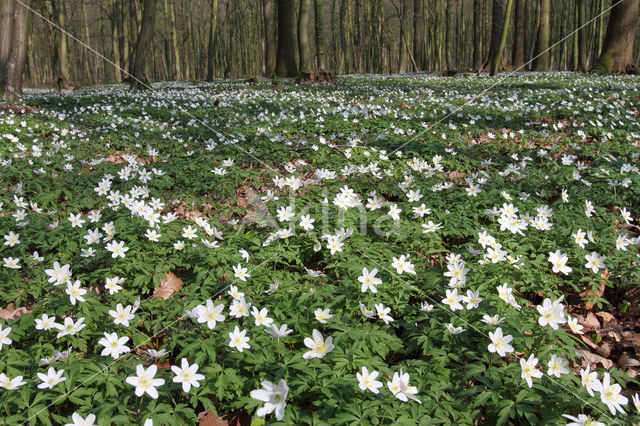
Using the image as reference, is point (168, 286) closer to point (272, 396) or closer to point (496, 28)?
point (272, 396)

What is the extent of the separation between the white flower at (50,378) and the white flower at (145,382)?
0.38m

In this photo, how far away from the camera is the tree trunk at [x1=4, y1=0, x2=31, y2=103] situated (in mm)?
10602

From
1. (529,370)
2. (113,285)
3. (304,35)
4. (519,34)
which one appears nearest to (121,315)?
(113,285)

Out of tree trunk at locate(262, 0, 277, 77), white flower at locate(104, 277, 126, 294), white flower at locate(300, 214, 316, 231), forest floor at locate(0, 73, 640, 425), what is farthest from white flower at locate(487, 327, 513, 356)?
tree trunk at locate(262, 0, 277, 77)

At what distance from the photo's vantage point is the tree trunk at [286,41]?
664 inches

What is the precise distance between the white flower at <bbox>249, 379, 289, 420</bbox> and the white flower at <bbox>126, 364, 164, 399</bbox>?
49 cm

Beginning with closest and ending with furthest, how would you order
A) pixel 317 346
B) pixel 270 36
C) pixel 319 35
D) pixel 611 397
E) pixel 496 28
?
1. pixel 611 397
2. pixel 317 346
3. pixel 319 35
4. pixel 496 28
5. pixel 270 36

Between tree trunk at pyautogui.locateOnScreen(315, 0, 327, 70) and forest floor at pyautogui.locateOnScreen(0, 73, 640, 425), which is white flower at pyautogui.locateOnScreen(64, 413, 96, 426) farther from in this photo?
tree trunk at pyautogui.locateOnScreen(315, 0, 327, 70)

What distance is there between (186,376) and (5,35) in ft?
41.4

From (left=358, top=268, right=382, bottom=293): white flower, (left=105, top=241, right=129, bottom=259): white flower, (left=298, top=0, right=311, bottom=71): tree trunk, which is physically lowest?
(left=358, top=268, right=382, bottom=293): white flower

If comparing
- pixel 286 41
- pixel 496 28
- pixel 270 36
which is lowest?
pixel 286 41

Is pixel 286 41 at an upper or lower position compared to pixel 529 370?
upper

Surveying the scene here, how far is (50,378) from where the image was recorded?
2.03 meters

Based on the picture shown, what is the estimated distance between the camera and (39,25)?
3030cm
